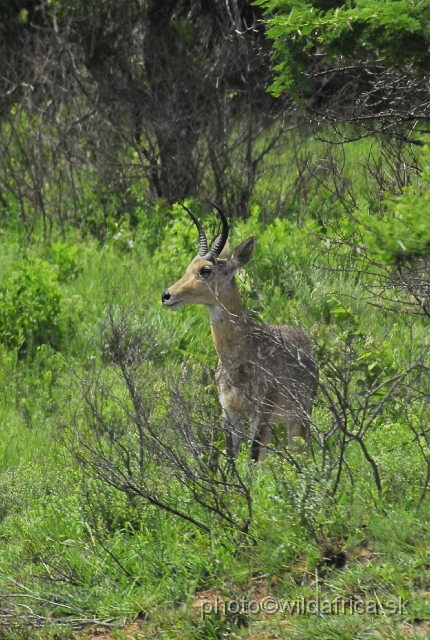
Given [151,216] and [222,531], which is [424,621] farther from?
[151,216]

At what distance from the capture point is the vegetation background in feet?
17.8

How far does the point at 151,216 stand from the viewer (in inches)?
549

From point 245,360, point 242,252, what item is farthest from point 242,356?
point 242,252

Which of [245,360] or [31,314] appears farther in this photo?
[31,314]

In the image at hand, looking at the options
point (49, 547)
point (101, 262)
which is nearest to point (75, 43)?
point (101, 262)

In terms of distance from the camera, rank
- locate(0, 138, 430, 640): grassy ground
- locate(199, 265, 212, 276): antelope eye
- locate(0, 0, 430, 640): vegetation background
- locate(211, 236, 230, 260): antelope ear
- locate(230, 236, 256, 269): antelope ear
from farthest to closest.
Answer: locate(211, 236, 230, 260): antelope ear
locate(230, 236, 256, 269): antelope ear
locate(199, 265, 212, 276): antelope eye
locate(0, 0, 430, 640): vegetation background
locate(0, 138, 430, 640): grassy ground

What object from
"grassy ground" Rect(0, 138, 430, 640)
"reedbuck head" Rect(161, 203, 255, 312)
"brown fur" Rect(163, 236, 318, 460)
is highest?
"reedbuck head" Rect(161, 203, 255, 312)

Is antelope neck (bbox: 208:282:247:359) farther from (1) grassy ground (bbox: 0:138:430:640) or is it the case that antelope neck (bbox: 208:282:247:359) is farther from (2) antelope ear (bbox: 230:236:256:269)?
(1) grassy ground (bbox: 0:138:430:640)

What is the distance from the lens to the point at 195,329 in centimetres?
1040

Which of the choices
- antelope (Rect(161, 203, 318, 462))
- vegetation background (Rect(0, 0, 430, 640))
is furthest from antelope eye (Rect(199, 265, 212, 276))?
vegetation background (Rect(0, 0, 430, 640))

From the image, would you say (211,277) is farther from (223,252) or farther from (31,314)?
(31,314)

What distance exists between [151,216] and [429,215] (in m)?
9.96

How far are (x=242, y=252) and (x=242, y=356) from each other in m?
0.97

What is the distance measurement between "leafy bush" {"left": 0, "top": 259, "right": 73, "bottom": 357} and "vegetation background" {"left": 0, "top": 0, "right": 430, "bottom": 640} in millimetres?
24
